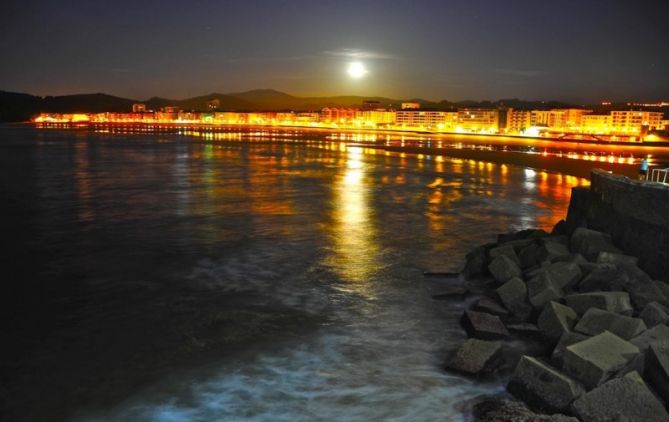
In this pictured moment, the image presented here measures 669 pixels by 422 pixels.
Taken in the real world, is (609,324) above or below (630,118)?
below

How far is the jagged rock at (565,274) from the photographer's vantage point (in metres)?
8.35

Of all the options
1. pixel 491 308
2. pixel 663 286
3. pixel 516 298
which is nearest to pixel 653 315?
pixel 663 286

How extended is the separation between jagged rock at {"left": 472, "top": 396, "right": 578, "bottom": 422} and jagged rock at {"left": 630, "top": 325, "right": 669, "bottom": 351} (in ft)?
5.28

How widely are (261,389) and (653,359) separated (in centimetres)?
406

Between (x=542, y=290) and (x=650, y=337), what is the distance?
5.64ft

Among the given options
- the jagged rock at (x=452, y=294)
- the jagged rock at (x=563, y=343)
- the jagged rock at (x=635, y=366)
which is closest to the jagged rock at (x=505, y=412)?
the jagged rock at (x=563, y=343)

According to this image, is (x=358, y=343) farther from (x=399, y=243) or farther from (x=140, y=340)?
(x=399, y=243)

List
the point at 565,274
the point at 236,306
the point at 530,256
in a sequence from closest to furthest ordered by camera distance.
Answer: the point at 565,274 → the point at 236,306 → the point at 530,256

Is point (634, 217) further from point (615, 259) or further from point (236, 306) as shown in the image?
point (236, 306)

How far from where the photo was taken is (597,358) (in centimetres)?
580

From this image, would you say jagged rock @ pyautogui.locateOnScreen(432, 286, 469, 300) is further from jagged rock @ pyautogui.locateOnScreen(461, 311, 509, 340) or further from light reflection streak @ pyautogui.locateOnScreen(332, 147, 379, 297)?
jagged rock @ pyautogui.locateOnScreen(461, 311, 509, 340)

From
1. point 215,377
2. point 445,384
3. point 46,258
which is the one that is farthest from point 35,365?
point 46,258

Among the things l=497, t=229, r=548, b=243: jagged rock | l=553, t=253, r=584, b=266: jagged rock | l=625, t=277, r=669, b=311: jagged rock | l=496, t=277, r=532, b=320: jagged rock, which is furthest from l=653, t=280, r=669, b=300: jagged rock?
l=497, t=229, r=548, b=243: jagged rock

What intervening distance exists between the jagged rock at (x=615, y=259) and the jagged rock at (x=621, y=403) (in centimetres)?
355
